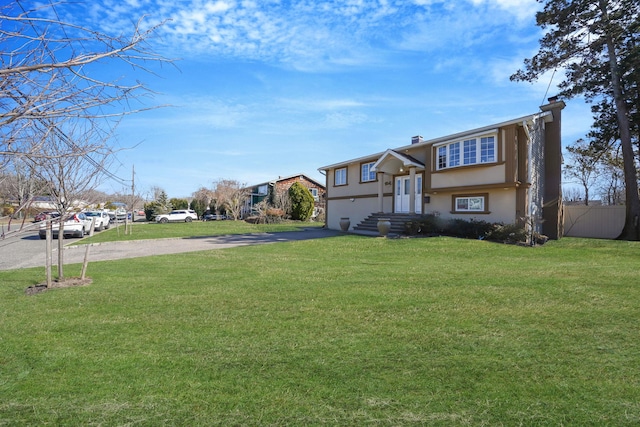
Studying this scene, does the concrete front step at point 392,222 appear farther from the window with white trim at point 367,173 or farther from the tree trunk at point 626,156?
the tree trunk at point 626,156

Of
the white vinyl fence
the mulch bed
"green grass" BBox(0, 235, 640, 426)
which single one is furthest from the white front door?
the mulch bed

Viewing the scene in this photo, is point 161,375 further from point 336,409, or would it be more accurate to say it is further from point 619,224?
point 619,224

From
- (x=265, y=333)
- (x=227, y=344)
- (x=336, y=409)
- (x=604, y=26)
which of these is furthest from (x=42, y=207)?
(x=604, y=26)

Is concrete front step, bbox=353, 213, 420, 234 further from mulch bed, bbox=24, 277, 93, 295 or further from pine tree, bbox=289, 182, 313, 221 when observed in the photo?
pine tree, bbox=289, 182, 313, 221

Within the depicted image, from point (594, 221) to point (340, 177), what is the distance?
1504 centimetres

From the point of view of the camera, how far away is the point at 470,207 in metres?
17.9

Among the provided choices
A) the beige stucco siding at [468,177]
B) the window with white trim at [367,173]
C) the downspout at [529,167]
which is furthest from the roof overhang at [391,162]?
the downspout at [529,167]

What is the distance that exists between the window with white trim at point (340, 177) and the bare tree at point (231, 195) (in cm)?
1463

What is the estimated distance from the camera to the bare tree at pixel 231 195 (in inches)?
1577

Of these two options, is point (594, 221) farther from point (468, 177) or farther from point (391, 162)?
point (391, 162)

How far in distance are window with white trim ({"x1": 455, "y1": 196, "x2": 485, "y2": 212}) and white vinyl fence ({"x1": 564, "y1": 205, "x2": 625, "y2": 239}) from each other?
622 cm

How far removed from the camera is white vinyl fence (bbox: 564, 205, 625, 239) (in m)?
19.3

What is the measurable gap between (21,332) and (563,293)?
26.5 feet

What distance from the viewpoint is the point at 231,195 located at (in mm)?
45750
